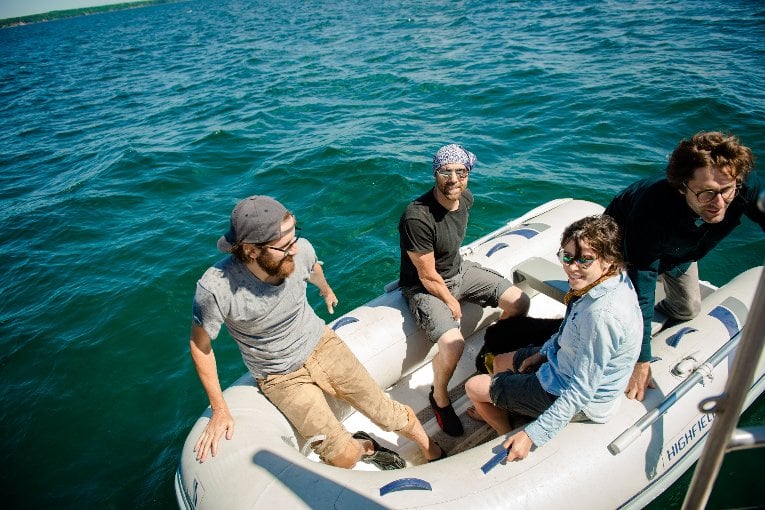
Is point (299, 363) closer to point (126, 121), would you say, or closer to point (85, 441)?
point (85, 441)

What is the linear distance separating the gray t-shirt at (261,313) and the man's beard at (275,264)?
0.11 m

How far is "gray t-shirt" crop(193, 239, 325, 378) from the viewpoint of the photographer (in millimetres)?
2510

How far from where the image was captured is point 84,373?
5238 mm

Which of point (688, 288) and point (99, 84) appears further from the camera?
point (99, 84)

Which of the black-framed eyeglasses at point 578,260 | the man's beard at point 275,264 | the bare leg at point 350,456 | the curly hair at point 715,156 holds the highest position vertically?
the curly hair at point 715,156

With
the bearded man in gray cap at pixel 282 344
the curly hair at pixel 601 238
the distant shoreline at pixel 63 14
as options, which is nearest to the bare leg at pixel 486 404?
the bearded man in gray cap at pixel 282 344

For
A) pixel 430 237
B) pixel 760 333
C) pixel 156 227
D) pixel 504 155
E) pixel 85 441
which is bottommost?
pixel 85 441

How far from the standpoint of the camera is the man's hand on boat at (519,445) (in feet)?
7.80

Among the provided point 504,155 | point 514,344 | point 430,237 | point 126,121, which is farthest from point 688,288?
point 126,121

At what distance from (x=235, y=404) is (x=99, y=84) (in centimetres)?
2183

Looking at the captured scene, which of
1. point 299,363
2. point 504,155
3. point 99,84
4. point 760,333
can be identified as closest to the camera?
point 760,333

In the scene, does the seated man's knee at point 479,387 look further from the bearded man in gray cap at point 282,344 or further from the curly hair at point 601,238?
the curly hair at point 601,238

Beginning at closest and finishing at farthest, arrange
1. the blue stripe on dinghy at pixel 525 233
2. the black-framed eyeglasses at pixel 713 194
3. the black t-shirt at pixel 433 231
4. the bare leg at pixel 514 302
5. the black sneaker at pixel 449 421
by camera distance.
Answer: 1. the black-framed eyeglasses at pixel 713 194
2. the black t-shirt at pixel 433 231
3. the black sneaker at pixel 449 421
4. the bare leg at pixel 514 302
5. the blue stripe on dinghy at pixel 525 233

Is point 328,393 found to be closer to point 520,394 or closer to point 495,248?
point 520,394
